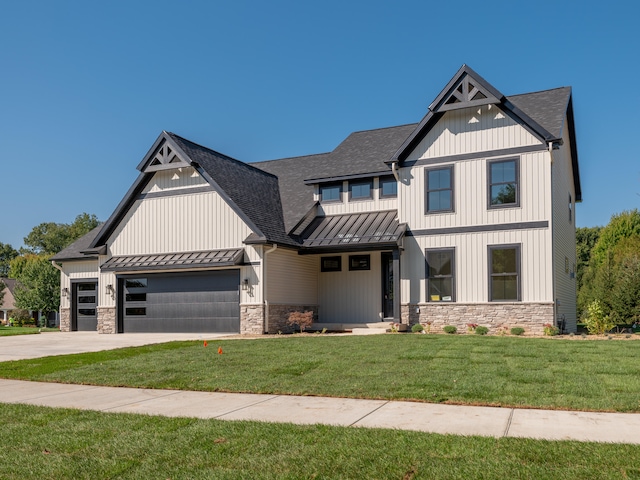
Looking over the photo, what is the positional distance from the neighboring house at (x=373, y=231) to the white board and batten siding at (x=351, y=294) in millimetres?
51

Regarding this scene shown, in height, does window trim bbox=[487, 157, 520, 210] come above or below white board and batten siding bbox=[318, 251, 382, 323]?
above

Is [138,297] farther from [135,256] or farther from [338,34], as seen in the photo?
[338,34]

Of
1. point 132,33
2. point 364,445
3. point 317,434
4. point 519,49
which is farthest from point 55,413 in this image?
point 519,49

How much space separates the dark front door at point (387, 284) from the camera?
22.8 meters

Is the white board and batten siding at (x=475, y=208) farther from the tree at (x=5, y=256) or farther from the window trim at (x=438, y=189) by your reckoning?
the tree at (x=5, y=256)

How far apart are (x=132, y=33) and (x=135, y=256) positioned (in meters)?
9.42

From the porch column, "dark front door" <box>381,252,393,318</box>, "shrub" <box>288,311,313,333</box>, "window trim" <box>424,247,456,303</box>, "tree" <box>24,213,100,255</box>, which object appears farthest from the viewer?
"tree" <box>24,213,100,255</box>

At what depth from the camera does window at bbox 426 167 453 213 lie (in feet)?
68.1

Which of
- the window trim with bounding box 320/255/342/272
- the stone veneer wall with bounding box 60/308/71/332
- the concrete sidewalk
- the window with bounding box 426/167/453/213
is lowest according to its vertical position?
the stone veneer wall with bounding box 60/308/71/332

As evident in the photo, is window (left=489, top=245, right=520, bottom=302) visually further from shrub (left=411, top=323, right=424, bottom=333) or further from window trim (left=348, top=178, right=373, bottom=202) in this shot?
window trim (left=348, top=178, right=373, bottom=202)

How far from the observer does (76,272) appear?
28.0 m

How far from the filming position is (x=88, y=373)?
11.4 meters

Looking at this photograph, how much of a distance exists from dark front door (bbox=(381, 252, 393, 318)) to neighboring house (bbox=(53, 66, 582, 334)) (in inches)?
1.7

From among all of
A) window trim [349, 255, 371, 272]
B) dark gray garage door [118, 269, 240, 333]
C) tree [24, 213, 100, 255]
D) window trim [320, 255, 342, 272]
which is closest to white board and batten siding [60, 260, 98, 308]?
dark gray garage door [118, 269, 240, 333]
